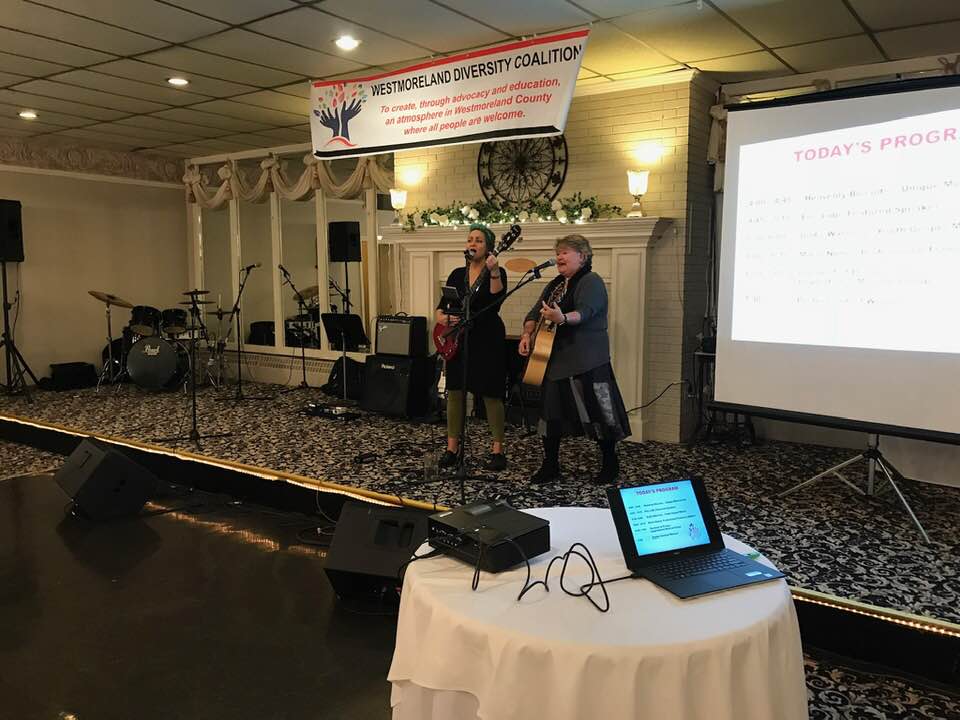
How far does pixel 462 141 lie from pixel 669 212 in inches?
73.8

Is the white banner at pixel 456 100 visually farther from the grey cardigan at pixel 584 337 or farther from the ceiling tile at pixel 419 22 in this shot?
the grey cardigan at pixel 584 337

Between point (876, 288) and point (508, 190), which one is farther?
point (508, 190)

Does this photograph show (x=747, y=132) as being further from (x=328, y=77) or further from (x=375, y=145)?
(x=328, y=77)

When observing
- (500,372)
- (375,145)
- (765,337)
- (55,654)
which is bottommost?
(55,654)

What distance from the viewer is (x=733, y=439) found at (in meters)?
5.47

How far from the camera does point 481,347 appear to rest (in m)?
4.35

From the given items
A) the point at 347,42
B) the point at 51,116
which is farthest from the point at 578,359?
the point at 51,116

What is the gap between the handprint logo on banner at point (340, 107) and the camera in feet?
15.3

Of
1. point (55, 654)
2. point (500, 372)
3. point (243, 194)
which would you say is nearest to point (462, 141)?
point (500, 372)

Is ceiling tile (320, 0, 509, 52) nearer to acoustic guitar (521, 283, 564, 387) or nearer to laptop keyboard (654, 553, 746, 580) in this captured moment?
acoustic guitar (521, 283, 564, 387)

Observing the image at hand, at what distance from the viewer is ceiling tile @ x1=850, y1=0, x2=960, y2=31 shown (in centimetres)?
381

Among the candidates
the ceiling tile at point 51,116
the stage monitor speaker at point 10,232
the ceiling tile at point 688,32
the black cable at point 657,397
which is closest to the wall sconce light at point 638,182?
the ceiling tile at point 688,32

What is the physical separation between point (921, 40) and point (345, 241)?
4974 millimetres

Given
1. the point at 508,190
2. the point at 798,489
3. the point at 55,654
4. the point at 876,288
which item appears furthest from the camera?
the point at 508,190
